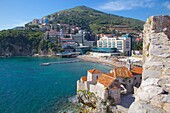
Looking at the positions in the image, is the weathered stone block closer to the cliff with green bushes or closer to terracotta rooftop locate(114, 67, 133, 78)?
terracotta rooftop locate(114, 67, 133, 78)

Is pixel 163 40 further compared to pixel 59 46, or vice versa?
pixel 59 46

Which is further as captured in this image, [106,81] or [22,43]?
[22,43]

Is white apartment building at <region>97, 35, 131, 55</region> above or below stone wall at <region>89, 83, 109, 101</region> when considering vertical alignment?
above

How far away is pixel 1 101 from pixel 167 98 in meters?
27.0

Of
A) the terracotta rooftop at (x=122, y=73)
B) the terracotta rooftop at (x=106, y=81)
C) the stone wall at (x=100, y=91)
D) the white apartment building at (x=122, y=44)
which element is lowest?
the stone wall at (x=100, y=91)

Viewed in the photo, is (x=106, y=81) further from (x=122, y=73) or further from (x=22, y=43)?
(x=22, y=43)

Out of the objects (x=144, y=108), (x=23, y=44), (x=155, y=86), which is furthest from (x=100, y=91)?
(x=23, y=44)

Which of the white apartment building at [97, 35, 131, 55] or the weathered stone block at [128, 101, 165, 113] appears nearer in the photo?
the weathered stone block at [128, 101, 165, 113]

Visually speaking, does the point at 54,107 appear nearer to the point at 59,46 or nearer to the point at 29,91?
the point at 29,91

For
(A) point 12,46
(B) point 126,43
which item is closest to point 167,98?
(B) point 126,43

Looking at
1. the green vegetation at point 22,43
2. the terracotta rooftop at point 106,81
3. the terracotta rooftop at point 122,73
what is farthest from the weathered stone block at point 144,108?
the green vegetation at point 22,43

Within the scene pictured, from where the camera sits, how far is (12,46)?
4048 inches

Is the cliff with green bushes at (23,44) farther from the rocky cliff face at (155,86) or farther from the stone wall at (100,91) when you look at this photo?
the rocky cliff face at (155,86)

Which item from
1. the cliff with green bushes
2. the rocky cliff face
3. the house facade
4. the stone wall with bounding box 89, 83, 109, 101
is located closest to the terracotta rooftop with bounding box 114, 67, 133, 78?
the house facade
